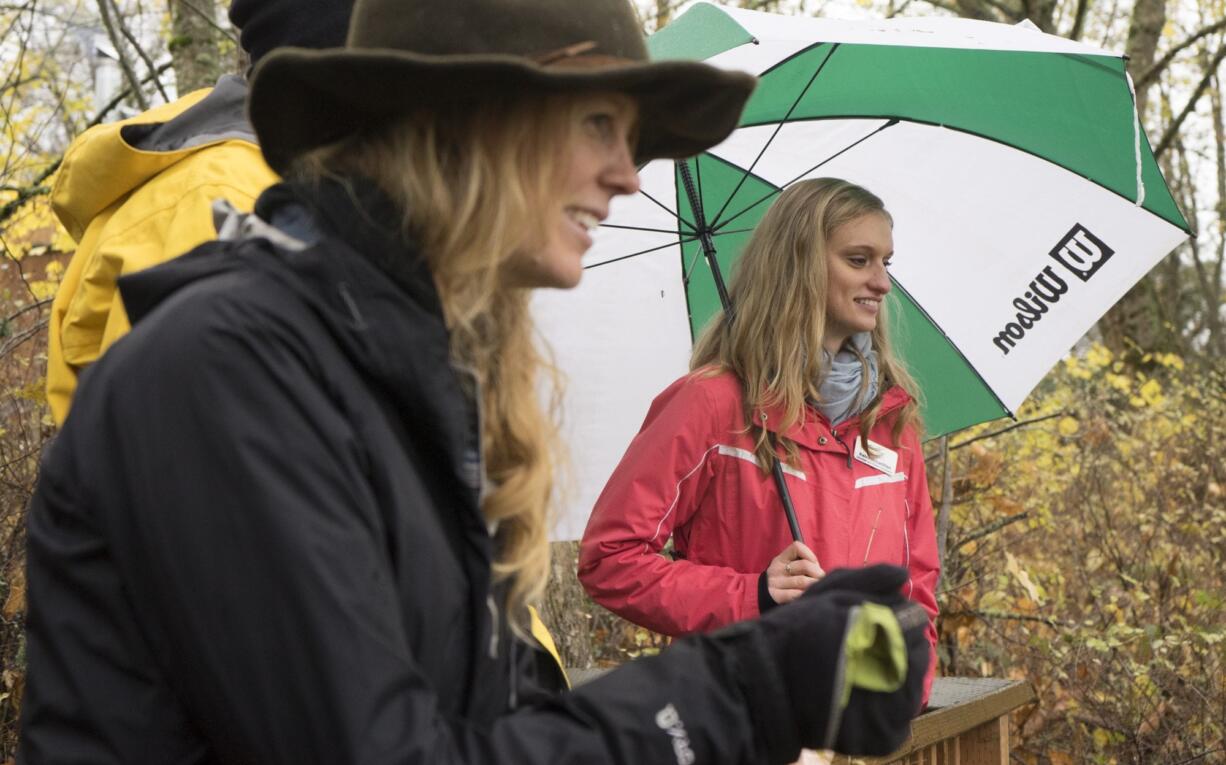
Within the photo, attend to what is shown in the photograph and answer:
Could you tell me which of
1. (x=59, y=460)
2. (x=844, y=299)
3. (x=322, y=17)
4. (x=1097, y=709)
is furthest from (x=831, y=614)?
(x=1097, y=709)

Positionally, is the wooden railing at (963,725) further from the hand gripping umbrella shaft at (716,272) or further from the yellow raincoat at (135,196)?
the yellow raincoat at (135,196)

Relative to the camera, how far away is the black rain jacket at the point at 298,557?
1.29 metres

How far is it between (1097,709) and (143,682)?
550 centimetres

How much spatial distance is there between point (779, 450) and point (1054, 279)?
3.69 feet

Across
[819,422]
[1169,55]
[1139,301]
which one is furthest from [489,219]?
[1139,301]

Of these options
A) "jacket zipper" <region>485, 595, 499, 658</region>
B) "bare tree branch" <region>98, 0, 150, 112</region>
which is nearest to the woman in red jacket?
"jacket zipper" <region>485, 595, 499, 658</region>

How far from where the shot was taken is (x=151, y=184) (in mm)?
2602

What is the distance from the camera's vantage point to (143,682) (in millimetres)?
1369

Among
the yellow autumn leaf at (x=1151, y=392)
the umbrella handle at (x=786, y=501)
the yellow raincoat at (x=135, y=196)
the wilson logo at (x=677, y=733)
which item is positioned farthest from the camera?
the yellow autumn leaf at (x=1151, y=392)

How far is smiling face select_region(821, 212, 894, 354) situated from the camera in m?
3.87

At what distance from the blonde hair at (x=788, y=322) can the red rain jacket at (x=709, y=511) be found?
53 millimetres

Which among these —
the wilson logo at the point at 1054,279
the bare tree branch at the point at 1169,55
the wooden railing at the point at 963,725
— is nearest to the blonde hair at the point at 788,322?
the wilson logo at the point at 1054,279

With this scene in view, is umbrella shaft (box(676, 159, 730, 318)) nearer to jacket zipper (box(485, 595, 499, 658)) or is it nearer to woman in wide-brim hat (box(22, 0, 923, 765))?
woman in wide-brim hat (box(22, 0, 923, 765))

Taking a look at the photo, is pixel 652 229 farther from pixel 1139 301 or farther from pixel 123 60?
pixel 1139 301
